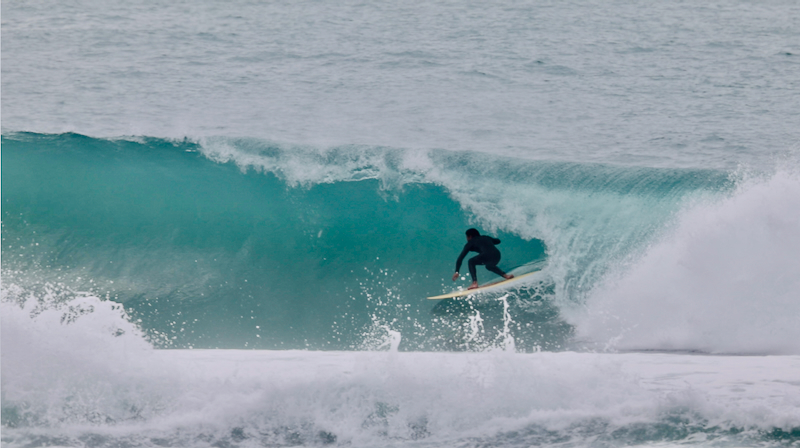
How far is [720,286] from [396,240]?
11.5ft

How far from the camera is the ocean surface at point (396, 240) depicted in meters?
4.24

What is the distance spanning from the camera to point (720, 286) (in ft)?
19.1

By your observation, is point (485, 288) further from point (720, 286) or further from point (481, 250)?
point (720, 286)

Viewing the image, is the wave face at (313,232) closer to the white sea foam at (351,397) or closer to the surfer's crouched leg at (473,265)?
the surfer's crouched leg at (473,265)

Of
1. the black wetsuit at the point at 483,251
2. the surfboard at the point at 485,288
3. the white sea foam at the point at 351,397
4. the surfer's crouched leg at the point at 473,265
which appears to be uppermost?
the black wetsuit at the point at 483,251

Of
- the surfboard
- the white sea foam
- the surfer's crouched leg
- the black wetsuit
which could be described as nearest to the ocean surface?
the white sea foam

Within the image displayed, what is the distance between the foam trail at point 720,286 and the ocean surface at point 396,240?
23 millimetres

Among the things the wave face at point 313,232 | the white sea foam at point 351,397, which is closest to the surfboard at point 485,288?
the wave face at point 313,232

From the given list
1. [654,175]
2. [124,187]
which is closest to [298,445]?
[124,187]

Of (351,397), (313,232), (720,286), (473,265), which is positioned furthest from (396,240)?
(720,286)

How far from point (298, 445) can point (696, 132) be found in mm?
9168

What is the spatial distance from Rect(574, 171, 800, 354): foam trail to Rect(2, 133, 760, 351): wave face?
31cm

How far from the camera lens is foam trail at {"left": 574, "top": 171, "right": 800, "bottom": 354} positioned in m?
5.60

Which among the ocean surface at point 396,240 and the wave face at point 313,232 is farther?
the wave face at point 313,232
